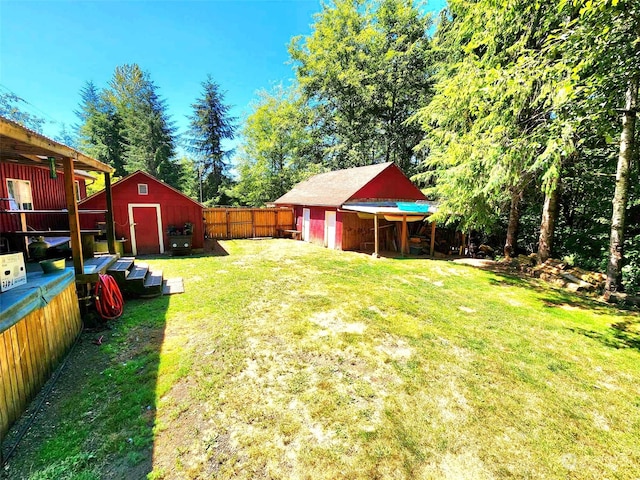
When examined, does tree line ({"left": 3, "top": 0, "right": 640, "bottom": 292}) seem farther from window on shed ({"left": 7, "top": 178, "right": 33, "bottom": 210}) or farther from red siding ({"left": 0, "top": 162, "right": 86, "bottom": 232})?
window on shed ({"left": 7, "top": 178, "right": 33, "bottom": 210})

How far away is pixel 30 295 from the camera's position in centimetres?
310

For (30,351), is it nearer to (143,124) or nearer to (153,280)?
(153,280)

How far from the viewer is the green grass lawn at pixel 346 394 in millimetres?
2469

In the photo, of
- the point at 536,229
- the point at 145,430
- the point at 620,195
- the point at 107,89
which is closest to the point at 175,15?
the point at 145,430

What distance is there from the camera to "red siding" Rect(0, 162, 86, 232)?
21.4ft

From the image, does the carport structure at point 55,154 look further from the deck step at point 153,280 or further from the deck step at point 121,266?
the deck step at point 153,280

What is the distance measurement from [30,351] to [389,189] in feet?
45.4

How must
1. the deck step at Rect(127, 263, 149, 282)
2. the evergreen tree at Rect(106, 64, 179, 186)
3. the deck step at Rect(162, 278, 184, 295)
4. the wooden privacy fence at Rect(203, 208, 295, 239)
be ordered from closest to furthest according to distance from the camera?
the deck step at Rect(127, 263, 149, 282), the deck step at Rect(162, 278, 184, 295), the wooden privacy fence at Rect(203, 208, 295, 239), the evergreen tree at Rect(106, 64, 179, 186)

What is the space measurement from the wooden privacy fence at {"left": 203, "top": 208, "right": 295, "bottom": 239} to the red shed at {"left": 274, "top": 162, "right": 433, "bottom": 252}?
1.82m

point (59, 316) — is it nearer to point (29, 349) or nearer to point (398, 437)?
point (29, 349)

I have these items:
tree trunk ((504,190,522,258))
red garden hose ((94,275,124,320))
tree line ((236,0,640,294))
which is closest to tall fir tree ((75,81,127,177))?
tree line ((236,0,640,294))

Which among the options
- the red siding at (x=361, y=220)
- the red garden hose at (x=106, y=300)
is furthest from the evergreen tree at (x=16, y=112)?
the red garden hose at (x=106, y=300)

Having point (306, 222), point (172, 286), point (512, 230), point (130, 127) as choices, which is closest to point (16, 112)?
point (130, 127)

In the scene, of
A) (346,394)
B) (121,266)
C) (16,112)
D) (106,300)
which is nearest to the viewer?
(346,394)
